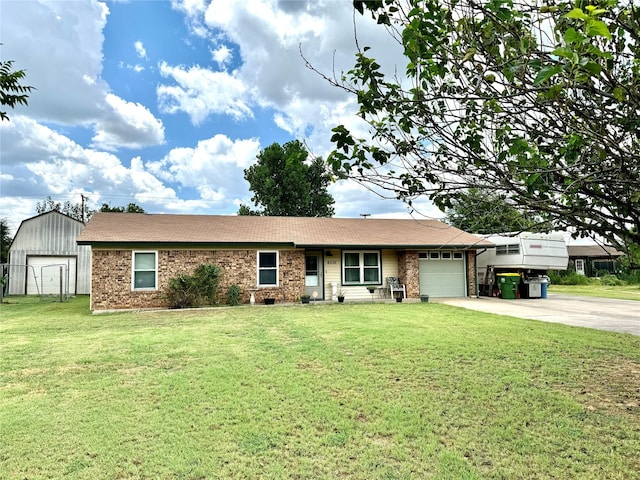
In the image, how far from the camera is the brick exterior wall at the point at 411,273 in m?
18.8

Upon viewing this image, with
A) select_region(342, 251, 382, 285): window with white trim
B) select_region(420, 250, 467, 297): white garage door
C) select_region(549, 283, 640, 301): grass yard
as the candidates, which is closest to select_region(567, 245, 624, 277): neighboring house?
select_region(549, 283, 640, 301): grass yard

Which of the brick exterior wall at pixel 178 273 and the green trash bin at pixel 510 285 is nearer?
the brick exterior wall at pixel 178 273

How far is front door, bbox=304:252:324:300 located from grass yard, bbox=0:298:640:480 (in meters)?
9.03

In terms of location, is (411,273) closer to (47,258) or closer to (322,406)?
(322,406)

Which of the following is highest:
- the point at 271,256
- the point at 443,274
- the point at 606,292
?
the point at 271,256

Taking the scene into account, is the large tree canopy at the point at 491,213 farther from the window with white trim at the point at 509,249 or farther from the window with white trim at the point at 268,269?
the window with white trim at the point at 509,249

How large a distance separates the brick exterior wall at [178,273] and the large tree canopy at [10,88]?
492 inches

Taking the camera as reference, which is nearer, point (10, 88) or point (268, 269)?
point (10, 88)

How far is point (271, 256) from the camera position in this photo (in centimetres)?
1741

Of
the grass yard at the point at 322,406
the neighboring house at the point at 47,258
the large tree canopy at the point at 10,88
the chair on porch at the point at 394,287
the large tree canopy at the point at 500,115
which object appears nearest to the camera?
the large tree canopy at the point at 500,115

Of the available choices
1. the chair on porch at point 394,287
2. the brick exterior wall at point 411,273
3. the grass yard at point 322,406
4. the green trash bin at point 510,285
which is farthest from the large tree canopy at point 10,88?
the green trash bin at point 510,285

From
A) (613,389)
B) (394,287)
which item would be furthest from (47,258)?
(613,389)

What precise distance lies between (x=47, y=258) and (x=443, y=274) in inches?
839

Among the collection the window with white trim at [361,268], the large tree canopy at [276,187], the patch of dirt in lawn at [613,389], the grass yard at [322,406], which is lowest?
the patch of dirt in lawn at [613,389]
